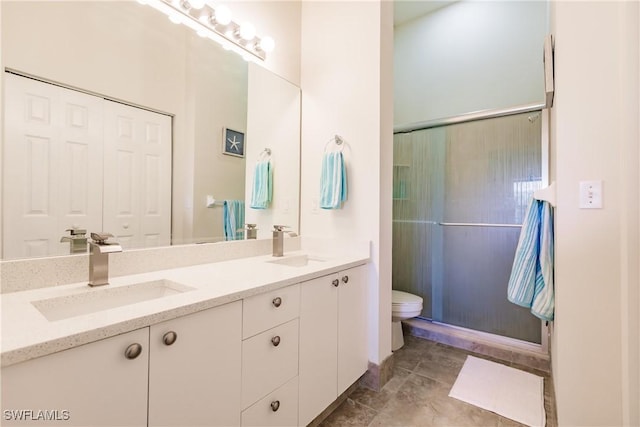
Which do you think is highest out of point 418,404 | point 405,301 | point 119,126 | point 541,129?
point 541,129

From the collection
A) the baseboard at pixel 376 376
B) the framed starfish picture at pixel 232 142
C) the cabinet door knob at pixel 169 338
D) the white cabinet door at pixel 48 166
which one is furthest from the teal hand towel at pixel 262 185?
the baseboard at pixel 376 376

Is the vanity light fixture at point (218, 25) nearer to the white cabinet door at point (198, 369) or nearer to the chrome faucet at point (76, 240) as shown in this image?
the chrome faucet at point (76, 240)

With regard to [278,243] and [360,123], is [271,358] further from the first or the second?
[360,123]

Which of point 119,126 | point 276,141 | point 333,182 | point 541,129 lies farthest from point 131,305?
point 541,129

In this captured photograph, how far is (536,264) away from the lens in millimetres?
1549

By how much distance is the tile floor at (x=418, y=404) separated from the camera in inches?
58.0

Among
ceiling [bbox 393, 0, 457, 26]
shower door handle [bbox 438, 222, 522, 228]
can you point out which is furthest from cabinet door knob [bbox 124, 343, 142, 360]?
ceiling [bbox 393, 0, 457, 26]

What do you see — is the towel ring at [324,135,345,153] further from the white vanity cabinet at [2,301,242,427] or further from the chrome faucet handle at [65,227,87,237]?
the chrome faucet handle at [65,227,87,237]

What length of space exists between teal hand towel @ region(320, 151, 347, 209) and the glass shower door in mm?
1113

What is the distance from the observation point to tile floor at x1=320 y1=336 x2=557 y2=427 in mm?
1474

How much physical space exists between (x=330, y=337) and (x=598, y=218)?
1.22 metres

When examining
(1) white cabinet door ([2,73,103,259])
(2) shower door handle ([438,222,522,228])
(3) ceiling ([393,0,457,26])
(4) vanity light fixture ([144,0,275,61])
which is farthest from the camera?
(3) ceiling ([393,0,457,26])

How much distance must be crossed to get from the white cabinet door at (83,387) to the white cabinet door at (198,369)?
3 centimetres

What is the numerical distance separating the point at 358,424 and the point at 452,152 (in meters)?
2.11
